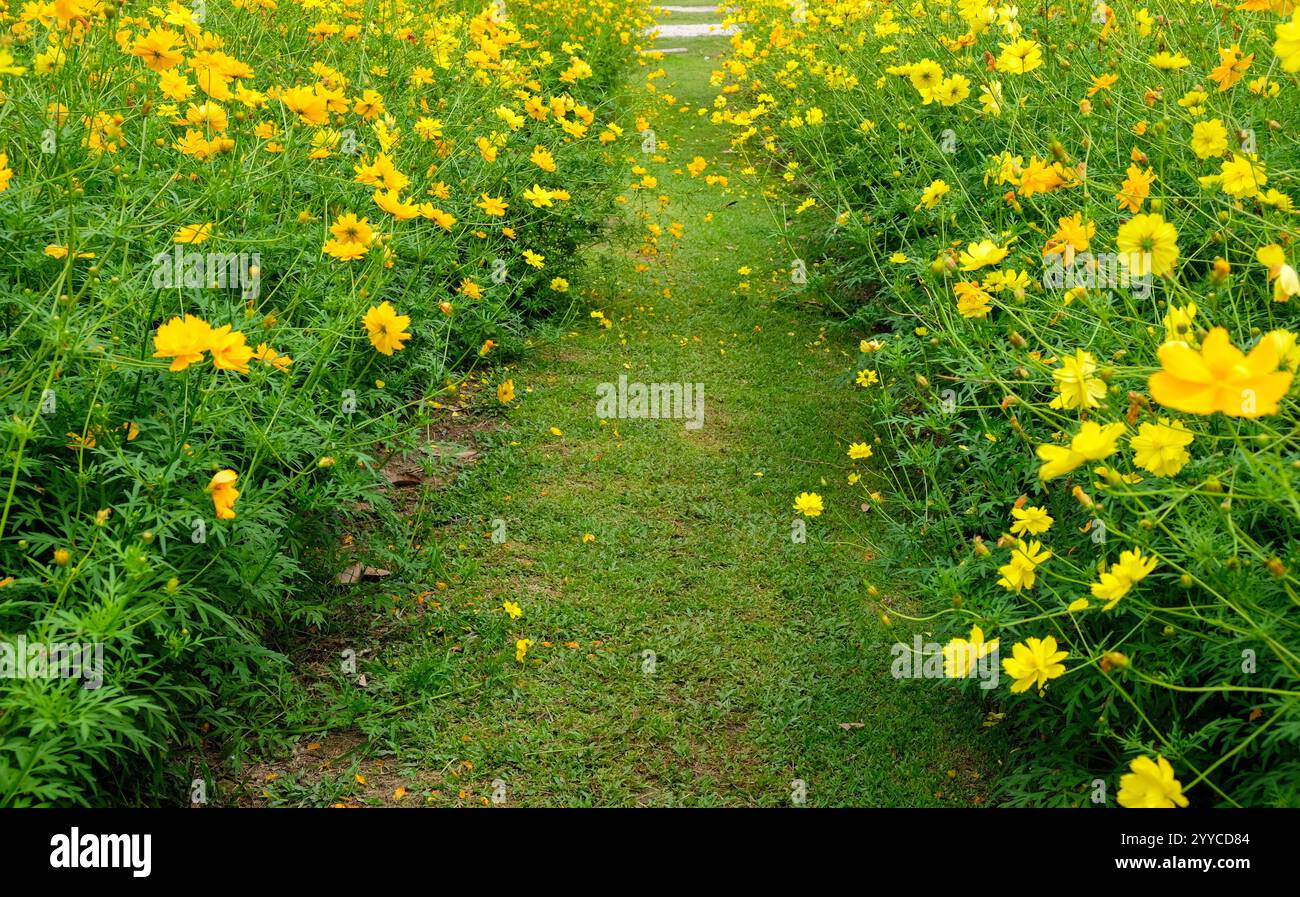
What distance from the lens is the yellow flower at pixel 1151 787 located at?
5.19ft

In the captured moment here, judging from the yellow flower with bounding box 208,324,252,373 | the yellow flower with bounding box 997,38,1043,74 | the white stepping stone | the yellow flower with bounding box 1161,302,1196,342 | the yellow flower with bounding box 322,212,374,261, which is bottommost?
the yellow flower with bounding box 1161,302,1196,342

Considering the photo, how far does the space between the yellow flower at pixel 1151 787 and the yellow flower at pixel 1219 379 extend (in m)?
0.58

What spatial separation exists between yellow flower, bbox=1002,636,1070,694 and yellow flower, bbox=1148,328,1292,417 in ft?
2.22

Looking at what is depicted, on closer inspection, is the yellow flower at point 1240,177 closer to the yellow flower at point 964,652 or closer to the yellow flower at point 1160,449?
the yellow flower at point 1160,449

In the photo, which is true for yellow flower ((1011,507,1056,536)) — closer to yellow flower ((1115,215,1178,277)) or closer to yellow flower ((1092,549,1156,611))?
yellow flower ((1092,549,1156,611))

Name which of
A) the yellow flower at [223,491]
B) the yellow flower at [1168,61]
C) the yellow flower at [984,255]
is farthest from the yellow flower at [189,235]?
the yellow flower at [1168,61]

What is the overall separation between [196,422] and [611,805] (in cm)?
132

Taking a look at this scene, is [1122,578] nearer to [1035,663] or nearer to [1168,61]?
[1035,663]

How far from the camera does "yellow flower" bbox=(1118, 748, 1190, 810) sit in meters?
1.58

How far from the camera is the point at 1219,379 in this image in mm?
1381

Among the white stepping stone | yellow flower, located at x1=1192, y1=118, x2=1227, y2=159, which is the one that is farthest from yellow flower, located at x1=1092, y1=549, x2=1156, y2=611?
the white stepping stone

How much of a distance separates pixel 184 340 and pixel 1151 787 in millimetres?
1855
